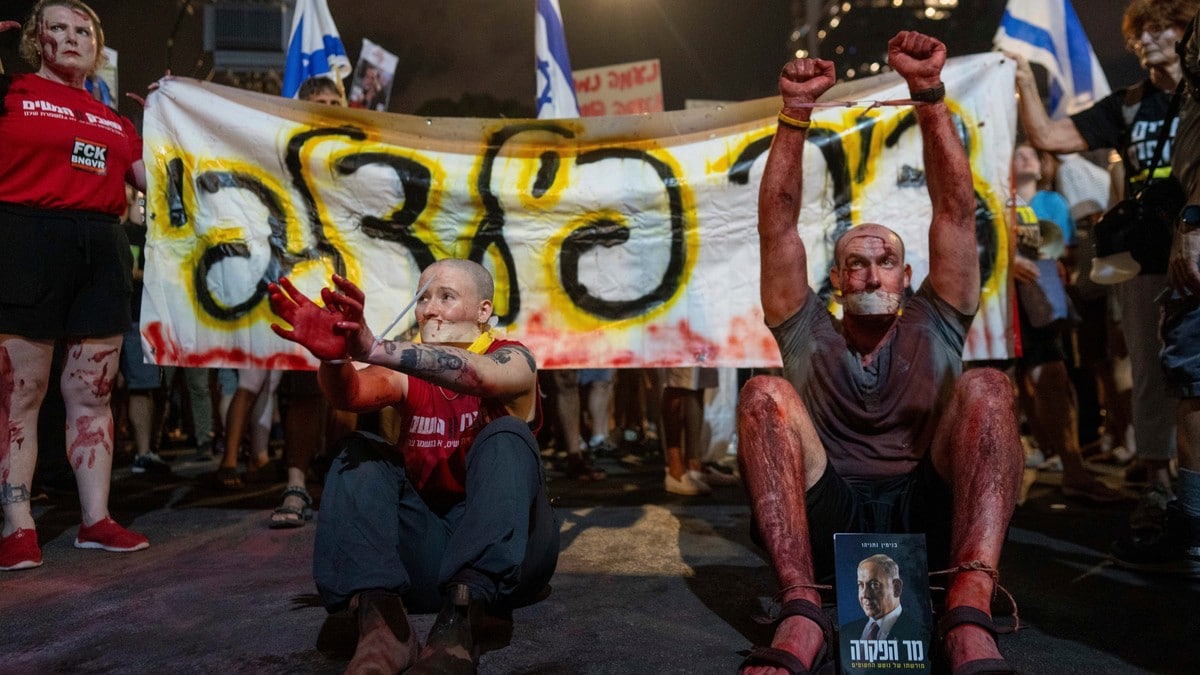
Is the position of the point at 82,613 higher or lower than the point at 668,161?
lower

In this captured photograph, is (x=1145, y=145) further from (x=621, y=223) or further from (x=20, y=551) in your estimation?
(x=20, y=551)

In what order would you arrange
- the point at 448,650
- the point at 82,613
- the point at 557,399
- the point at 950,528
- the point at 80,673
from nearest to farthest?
the point at 448,650
the point at 80,673
the point at 950,528
the point at 82,613
the point at 557,399

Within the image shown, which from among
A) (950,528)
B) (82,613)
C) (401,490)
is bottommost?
(82,613)

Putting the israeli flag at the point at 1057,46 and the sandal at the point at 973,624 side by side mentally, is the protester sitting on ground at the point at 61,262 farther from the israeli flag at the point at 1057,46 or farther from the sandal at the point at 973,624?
the israeli flag at the point at 1057,46

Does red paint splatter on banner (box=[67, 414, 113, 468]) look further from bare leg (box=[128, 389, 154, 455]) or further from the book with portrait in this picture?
the book with portrait

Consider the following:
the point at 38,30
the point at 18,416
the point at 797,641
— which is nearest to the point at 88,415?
the point at 18,416

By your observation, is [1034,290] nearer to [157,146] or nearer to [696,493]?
[696,493]

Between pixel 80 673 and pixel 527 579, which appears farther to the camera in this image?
pixel 527 579

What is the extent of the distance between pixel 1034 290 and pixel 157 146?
4854 mm

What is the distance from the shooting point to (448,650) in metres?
1.83

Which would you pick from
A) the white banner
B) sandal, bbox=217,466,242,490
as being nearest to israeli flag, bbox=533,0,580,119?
the white banner

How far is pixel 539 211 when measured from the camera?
417 cm

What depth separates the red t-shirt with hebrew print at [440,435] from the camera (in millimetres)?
2277

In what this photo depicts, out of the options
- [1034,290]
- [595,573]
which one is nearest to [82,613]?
[595,573]
